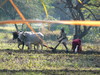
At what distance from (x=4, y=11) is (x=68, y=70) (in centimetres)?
3733

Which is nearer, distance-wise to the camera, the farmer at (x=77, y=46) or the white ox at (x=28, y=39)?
the farmer at (x=77, y=46)

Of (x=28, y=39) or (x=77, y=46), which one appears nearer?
(x=77, y=46)

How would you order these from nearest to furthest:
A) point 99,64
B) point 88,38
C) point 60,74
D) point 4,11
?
1. point 60,74
2. point 99,64
3. point 88,38
4. point 4,11

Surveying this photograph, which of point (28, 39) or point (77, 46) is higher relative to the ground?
point (28, 39)

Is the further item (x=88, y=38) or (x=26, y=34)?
(x=88, y=38)

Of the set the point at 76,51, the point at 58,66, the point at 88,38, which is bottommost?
the point at 88,38

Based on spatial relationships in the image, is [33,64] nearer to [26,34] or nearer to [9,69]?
[9,69]

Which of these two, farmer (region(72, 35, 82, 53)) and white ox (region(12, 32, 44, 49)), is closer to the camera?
farmer (region(72, 35, 82, 53))

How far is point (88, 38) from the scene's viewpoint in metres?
37.1

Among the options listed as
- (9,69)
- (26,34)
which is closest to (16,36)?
(26,34)

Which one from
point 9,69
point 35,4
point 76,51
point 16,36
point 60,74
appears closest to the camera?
point 60,74

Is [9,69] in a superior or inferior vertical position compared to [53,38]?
superior

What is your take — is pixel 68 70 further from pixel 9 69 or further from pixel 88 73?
pixel 9 69

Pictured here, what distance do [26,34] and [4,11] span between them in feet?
93.8
